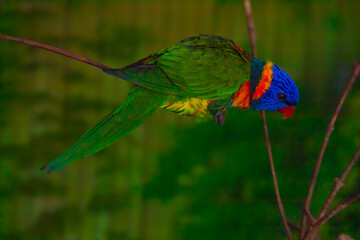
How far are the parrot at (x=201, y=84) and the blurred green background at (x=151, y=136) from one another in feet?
4.05

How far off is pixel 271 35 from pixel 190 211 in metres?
0.94

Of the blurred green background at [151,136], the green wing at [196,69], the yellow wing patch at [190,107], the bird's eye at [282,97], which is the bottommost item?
the blurred green background at [151,136]

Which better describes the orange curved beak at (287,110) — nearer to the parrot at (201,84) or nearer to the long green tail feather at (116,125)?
the parrot at (201,84)

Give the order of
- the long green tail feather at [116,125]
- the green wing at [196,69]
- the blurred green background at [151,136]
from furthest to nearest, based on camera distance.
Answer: the blurred green background at [151,136], the green wing at [196,69], the long green tail feather at [116,125]

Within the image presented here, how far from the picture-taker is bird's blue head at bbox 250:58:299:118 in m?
0.53

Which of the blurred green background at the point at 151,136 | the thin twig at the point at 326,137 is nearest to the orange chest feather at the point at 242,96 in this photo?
the thin twig at the point at 326,137

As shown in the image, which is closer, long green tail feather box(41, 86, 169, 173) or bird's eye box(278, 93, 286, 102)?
long green tail feather box(41, 86, 169, 173)

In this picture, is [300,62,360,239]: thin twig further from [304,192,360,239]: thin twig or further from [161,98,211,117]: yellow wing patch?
[161,98,211,117]: yellow wing patch

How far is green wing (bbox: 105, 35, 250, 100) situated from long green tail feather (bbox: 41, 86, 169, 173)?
0.02 metres

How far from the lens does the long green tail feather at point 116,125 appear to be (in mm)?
385

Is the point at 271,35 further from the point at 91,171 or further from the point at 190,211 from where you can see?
the point at 91,171

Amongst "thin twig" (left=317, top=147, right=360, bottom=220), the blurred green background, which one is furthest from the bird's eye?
the blurred green background

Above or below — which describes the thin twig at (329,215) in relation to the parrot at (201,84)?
below

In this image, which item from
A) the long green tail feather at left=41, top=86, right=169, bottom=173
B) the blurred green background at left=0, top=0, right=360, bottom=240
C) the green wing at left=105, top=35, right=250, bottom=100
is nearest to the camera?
the long green tail feather at left=41, top=86, right=169, bottom=173
